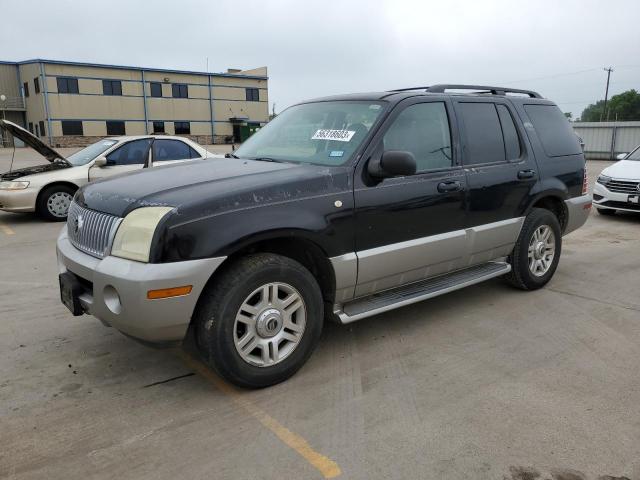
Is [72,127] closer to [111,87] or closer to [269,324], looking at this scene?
[111,87]

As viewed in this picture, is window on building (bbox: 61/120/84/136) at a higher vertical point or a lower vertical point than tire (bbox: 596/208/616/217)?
higher

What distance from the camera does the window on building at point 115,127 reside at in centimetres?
4909

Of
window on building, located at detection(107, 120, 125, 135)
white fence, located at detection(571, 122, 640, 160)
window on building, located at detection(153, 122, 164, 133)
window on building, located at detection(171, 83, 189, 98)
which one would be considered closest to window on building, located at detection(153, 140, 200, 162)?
white fence, located at detection(571, 122, 640, 160)

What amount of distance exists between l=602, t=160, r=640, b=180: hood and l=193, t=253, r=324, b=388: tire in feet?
26.6

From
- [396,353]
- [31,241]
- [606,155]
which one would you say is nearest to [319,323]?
[396,353]

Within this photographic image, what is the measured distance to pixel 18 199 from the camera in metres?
8.93

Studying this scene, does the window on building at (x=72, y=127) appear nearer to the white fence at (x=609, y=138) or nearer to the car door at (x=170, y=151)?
the white fence at (x=609, y=138)

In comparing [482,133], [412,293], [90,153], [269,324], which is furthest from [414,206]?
[90,153]

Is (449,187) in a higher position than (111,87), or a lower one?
lower

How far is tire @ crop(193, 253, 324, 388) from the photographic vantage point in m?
3.08

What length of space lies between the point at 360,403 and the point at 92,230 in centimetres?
198

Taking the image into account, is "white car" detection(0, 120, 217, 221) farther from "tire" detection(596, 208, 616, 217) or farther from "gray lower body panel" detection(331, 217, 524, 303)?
"tire" detection(596, 208, 616, 217)

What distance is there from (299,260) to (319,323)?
1.46 ft

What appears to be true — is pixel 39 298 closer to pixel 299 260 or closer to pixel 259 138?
pixel 259 138
